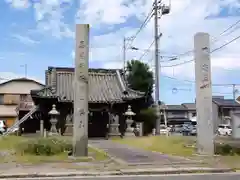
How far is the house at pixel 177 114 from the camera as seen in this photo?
263ft

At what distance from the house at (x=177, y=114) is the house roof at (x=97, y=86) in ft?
143

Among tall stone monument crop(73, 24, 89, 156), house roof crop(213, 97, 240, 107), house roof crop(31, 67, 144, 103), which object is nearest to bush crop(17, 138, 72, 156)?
tall stone monument crop(73, 24, 89, 156)

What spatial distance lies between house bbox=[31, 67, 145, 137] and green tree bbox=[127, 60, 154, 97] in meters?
8.58

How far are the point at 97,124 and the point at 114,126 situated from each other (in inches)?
97.9

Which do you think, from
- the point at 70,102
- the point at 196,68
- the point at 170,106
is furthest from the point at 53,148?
the point at 170,106

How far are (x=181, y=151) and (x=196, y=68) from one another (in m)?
4.19

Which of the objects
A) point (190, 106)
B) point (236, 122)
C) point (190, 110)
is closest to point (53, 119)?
point (236, 122)

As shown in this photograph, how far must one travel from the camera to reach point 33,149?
1656 cm

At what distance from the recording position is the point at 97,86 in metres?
36.1

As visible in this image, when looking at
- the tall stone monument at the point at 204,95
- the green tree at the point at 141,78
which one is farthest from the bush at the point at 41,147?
the green tree at the point at 141,78

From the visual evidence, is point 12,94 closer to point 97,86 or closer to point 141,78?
point 141,78

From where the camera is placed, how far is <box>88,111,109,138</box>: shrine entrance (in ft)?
114

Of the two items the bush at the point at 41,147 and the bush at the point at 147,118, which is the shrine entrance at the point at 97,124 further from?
the bush at the point at 41,147

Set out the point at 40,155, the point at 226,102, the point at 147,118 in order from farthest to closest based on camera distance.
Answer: the point at 226,102, the point at 147,118, the point at 40,155
